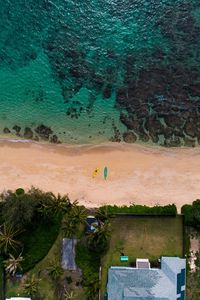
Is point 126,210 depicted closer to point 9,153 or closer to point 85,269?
point 85,269

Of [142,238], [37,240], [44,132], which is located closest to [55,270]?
[37,240]

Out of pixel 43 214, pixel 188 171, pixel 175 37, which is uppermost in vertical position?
pixel 175 37

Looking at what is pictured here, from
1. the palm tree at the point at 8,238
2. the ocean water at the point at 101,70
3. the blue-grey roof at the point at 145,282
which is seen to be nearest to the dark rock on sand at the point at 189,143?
the ocean water at the point at 101,70

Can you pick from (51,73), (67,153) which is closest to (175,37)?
(51,73)

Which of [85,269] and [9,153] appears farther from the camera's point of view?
[9,153]

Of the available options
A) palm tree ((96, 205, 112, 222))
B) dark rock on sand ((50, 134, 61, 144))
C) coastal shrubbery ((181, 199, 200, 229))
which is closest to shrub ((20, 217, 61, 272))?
palm tree ((96, 205, 112, 222))
